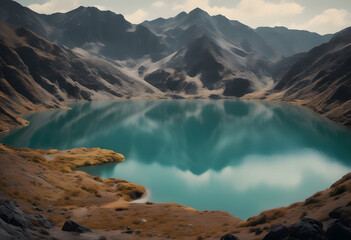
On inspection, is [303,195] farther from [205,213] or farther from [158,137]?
[158,137]

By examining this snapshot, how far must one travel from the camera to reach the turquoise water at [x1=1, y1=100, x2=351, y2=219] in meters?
60.8

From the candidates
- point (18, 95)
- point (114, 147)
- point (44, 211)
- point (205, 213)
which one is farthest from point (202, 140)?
point (18, 95)

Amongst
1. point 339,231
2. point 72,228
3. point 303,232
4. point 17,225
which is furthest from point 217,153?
point 17,225

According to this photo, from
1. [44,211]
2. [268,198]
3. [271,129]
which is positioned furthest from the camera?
[271,129]

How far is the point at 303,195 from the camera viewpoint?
58.7 metres

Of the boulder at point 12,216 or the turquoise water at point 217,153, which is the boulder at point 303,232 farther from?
the turquoise water at point 217,153

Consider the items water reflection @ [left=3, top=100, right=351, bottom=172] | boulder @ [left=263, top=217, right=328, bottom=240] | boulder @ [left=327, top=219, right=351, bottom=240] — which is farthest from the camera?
water reflection @ [left=3, top=100, right=351, bottom=172]

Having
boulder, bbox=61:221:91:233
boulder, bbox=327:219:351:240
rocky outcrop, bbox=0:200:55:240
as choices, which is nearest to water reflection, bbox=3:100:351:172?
boulder, bbox=61:221:91:233

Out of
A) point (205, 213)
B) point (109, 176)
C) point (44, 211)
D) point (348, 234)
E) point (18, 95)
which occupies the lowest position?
point (348, 234)

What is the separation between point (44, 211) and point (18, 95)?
182504 millimetres

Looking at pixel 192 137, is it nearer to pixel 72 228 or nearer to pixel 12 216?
pixel 72 228

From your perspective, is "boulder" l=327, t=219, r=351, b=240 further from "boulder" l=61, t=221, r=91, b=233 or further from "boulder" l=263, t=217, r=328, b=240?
"boulder" l=61, t=221, r=91, b=233

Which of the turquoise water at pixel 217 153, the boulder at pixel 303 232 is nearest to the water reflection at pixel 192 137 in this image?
the turquoise water at pixel 217 153

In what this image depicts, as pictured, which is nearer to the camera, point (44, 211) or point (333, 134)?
point (44, 211)
